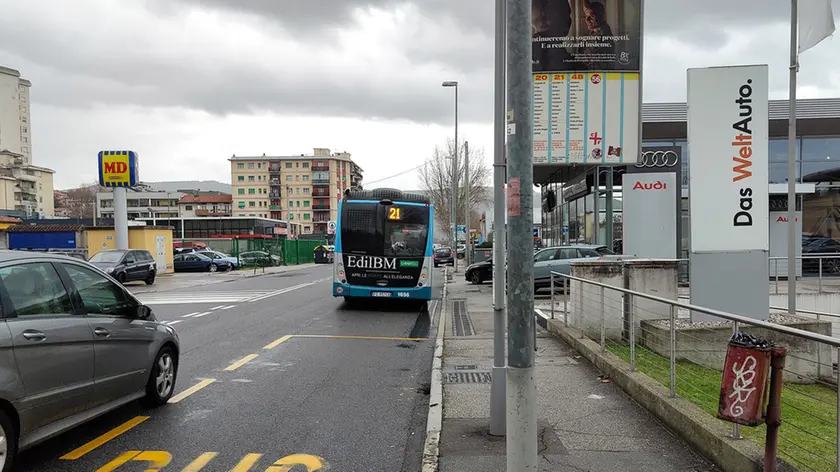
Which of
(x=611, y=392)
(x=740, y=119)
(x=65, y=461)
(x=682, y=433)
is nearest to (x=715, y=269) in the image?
(x=740, y=119)

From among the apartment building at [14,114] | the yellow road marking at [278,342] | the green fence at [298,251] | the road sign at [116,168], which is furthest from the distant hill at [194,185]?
the yellow road marking at [278,342]

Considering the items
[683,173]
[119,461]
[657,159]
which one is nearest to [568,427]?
[119,461]

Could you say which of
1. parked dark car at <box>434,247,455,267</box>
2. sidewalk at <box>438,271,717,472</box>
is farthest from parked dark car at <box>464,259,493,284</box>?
parked dark car at <box>434,247,455,267</box>

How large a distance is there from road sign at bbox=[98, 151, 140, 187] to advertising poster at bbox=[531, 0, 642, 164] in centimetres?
2610

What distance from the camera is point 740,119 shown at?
8.79 m

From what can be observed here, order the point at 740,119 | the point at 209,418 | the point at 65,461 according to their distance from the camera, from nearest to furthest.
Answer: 1. the point at 65,461
2. the point at 209,418
3. the point at 740,119

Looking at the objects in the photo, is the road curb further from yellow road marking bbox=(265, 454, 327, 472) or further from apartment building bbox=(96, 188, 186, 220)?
apartment building bbox=(96, 188, 186, 220)

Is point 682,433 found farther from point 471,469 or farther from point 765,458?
point 471,469

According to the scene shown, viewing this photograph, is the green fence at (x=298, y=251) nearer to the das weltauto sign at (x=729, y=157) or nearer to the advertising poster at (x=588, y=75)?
the advertising poster at (x=588, y=75)

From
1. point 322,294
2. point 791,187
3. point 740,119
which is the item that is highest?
point 740,119

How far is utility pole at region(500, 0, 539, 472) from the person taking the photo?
3.62 metres

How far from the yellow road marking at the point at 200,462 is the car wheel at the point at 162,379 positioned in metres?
1.57

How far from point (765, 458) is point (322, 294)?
17.3 metres

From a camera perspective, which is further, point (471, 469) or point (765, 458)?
point (471, 469)
